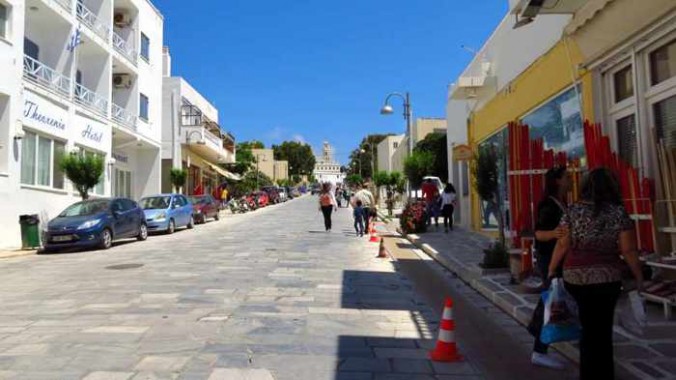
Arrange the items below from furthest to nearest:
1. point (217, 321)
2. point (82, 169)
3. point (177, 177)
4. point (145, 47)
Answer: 1. point (177, 177)
2. point (145, 47)
3. point (82, 169)
4. point (217, 321)

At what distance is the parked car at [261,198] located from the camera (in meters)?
48.0

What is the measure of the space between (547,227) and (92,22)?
25.2 m

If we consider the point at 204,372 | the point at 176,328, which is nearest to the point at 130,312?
the point at 176,328

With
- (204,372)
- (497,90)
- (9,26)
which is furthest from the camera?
(9,26)

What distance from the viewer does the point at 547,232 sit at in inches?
221

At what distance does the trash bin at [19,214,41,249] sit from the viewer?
1725 centimetres

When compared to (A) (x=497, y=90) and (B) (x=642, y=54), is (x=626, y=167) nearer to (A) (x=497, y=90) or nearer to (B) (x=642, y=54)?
(B) (x=642, y=54)

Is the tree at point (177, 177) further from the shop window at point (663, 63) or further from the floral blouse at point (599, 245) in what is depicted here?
the floral blouse at point (599, 245)

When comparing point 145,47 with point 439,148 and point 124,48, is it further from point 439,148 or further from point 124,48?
point 439,148

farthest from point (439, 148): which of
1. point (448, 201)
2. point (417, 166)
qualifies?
point (448, 201)

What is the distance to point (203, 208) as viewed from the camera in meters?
29.4

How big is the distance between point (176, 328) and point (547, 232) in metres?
4.05

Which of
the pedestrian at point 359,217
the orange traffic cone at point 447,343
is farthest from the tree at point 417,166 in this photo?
the orange traffic cone at point 447,343

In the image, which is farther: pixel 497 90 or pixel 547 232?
pixel 497 90
